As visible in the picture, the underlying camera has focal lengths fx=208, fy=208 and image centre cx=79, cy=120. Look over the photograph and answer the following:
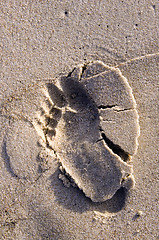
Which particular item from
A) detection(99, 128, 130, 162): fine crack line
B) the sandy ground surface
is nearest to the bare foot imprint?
detection(99, 128, 130, 162): fine crack line

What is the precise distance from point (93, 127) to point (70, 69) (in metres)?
0.54

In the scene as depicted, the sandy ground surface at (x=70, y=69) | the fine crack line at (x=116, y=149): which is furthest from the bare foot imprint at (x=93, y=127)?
the sandy ground surface at (x=70, y=69)

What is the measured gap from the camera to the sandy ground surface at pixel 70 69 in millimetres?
1785

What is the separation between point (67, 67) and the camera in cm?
180

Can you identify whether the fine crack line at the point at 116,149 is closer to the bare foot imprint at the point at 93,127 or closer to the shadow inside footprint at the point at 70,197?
the bare foot imprint at the point at 93,127

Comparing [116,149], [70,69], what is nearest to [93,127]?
[116,149]

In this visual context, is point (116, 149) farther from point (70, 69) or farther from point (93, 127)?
point (70, 69)

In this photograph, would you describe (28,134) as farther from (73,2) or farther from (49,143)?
(73,2)

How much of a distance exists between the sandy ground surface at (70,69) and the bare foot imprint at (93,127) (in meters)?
0.11

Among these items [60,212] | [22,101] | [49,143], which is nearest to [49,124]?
[49,143]

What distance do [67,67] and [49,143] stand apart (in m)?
0.67

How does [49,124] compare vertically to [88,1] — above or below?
below

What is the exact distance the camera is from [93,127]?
1.78 m

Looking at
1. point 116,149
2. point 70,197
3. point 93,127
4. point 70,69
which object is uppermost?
point 70,69
